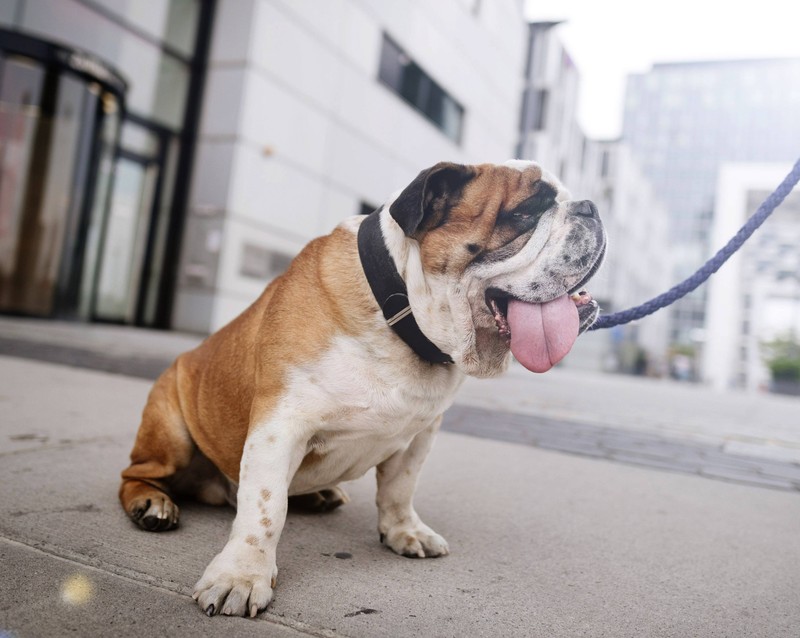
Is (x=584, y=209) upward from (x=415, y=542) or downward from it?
upward

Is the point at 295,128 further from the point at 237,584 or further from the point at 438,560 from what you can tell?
the point at 237,584

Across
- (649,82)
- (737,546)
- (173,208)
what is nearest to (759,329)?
(173,208)

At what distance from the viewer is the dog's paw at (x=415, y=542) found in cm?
234

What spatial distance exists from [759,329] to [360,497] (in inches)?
2665

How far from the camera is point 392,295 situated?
2.09m

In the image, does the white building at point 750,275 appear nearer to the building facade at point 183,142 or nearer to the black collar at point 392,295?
the building facade at point 183,142

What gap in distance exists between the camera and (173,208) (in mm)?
13031

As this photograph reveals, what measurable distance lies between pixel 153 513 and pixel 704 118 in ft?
470

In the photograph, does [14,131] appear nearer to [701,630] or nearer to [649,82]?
[701,630]

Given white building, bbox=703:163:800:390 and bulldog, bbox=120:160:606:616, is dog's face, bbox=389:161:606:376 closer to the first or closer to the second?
bulldog, bbox=120:160:606:616

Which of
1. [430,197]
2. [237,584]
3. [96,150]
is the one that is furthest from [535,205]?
[96,150]

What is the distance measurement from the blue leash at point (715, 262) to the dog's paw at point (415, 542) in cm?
104

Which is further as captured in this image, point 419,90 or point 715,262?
point 419,90

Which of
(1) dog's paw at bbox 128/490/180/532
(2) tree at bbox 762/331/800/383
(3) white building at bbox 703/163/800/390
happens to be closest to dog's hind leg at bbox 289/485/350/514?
(1) dog's paw at bbox 128/490/180/532
